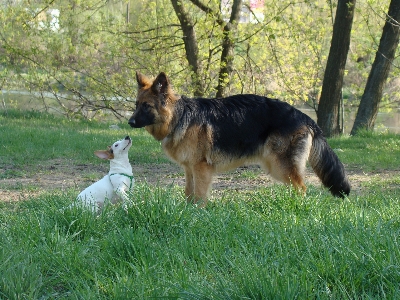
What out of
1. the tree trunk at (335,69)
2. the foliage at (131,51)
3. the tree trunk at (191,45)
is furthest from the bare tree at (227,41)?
the tree trunk at (335,69)

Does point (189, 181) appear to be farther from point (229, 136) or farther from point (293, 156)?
point (293, 156)

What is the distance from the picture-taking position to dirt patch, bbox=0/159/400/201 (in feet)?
24.8

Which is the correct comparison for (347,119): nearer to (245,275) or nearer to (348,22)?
(348,22)

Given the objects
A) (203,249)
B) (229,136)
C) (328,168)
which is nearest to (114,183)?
(229,136)

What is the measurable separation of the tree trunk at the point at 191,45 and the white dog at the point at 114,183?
1010 centimetres

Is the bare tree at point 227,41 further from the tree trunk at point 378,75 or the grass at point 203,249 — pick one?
the grass at point 203,249

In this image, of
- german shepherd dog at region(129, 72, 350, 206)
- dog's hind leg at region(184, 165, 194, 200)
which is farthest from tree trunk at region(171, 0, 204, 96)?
dog's hind leg at region(184, 165, 194, 200)

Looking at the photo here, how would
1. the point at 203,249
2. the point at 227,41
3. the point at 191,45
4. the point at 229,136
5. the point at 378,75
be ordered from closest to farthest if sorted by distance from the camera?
the point at 203,249
the point at 229,136
the point at 378,75
the point at 227,41
the point at 191,45

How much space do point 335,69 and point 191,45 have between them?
15.7 ft

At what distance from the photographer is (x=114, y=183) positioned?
5.93 meters

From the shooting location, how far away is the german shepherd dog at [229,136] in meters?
6.66

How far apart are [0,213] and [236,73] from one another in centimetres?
1193

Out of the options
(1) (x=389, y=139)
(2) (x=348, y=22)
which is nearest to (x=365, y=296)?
(1) (x=389, y=139)

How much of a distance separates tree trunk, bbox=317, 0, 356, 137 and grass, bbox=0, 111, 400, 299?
820 cm
